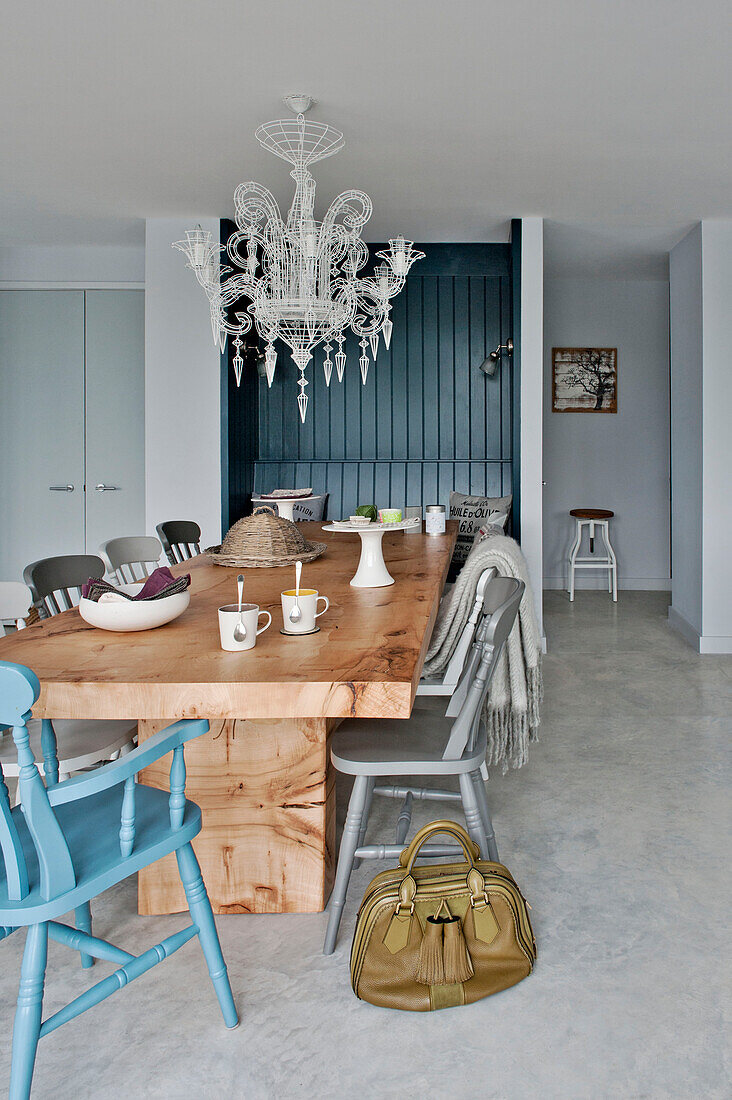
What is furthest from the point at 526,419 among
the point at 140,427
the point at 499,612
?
the point at 499,612

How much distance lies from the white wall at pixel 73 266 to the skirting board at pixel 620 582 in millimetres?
4451

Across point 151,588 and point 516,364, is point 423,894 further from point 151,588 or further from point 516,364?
point 516,364

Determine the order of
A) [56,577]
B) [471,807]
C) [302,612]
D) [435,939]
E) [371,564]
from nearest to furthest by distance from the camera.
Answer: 1. [435,939]
2. [302,612]
3. [471,807]
4. [371,564]
5. [56,577]

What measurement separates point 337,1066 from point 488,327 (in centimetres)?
533

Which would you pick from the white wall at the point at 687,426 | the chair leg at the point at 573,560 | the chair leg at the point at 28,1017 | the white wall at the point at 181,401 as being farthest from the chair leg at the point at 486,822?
the chair leg at the point at 573,560

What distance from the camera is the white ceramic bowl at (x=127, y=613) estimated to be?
2.05m

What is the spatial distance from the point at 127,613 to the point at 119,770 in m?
0.68

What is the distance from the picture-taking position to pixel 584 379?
7539mm

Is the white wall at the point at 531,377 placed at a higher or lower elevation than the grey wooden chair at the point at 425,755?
higher

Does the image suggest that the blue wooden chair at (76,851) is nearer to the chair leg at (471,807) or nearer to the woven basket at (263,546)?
the chair leg at (471,807)

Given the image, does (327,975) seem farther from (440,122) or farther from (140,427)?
(140,427)

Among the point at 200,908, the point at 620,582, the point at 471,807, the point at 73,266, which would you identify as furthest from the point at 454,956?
the point at 620,582

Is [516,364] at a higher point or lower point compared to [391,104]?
lower

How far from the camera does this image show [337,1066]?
1.64 meters
